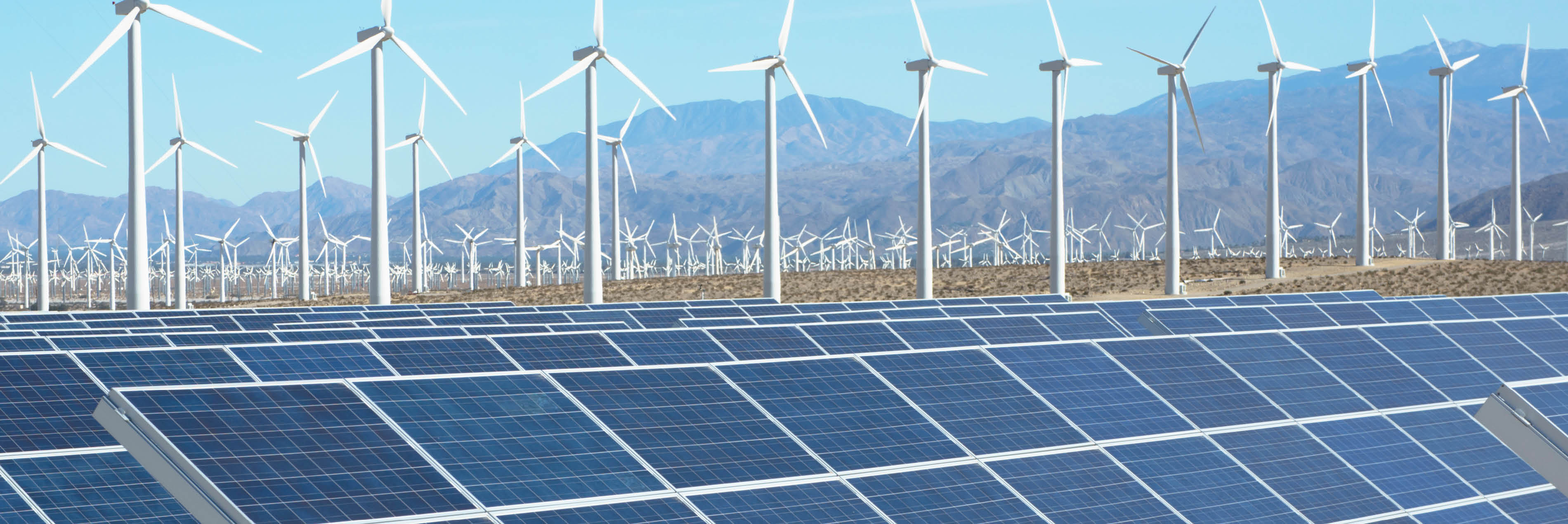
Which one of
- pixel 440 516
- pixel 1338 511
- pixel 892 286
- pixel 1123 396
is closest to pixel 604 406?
pixel 440 516

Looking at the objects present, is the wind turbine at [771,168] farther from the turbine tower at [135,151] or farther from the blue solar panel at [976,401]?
the blue solar panel at [976,401]

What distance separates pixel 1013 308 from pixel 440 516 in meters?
25.7

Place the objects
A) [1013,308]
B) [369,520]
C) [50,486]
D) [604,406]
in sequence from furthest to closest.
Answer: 1. [1013,308]
2. [604,406]
3. [50,486]
4. [369,520]

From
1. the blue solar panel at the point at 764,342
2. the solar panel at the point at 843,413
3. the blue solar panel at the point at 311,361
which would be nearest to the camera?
the solar panel at the point at 843,413

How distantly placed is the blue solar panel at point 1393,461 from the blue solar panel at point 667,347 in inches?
291

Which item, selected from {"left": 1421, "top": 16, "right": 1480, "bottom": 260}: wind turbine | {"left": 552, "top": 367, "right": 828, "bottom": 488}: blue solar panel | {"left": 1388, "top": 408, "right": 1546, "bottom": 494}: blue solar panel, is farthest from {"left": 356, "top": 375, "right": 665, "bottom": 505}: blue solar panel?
{"left": 1421, "top": 16, "right": 1480, "bottom": 260}: wind turbine

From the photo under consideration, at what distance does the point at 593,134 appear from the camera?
5328 cm

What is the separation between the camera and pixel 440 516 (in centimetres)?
1040

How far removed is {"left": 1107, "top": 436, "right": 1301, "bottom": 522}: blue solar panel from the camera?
1312 centimetres

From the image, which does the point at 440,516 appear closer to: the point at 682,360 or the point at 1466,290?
the point at 682,360

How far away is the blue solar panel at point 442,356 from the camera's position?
59.0ft

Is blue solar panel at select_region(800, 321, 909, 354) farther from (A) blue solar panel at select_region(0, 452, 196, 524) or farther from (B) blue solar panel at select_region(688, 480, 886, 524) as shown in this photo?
(A) blue solar panel at select_region(0, 452, 196, 524)

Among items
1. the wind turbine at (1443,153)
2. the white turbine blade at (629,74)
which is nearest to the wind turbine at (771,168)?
the white turbine blade at (629,74)

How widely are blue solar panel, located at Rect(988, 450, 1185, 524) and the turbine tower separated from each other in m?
35.3
